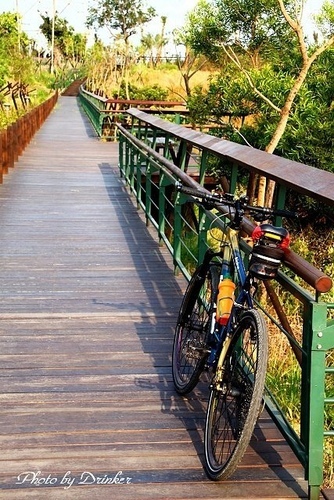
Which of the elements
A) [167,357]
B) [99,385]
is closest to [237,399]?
[99,385]

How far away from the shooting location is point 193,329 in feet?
12.6

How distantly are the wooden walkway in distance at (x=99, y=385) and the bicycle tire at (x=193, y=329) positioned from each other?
0.11 metres

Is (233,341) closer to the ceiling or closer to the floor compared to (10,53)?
closer to the ceiling

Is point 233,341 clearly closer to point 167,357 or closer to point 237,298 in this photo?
point 237,298

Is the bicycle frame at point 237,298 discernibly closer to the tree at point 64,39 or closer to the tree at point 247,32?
the tree at point 247,32

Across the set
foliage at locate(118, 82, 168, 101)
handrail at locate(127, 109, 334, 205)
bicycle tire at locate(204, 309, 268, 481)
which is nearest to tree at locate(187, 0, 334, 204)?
handrail at locate(127, 109, 334, 205)

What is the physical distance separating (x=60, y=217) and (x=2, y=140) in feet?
11.7

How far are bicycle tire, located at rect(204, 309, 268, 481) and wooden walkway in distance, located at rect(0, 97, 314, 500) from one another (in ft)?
0.35

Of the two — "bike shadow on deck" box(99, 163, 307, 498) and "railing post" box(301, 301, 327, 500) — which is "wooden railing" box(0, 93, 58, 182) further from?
"railing post" box(301, 301, 327, 500)

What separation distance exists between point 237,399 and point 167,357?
55.7 inches

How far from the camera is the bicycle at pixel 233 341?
2809mm

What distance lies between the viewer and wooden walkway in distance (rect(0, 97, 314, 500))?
297 centimetres

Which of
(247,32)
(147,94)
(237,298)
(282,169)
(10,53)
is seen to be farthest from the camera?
(10,53)

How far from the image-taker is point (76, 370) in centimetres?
414
